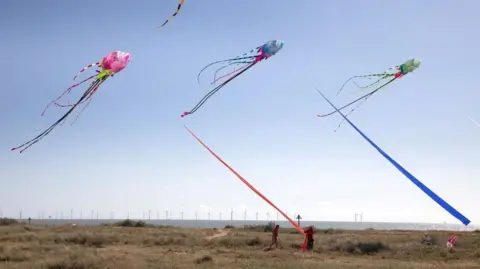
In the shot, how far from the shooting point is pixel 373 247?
→ 1405 inches

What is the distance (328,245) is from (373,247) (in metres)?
3.08

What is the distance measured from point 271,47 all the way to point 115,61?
21.9ft

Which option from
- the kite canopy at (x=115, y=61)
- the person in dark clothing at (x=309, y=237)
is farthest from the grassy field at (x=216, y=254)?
the kite canopy at (x=115, y=61)

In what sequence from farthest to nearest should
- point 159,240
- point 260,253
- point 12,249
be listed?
point 159,240, point 260,253, point 12,249

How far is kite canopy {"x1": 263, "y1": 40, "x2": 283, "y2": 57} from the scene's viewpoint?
71.3 ft

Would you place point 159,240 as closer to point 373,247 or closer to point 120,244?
point 120,244

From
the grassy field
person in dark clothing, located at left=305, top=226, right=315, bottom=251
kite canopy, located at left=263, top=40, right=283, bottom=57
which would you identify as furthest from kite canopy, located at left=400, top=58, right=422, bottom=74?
person in dark clothing, located at left=305, top=226, right=315, bottom=251

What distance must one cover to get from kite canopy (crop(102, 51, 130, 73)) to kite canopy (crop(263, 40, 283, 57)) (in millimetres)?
5982

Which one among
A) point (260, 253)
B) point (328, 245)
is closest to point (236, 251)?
point (260, 253)

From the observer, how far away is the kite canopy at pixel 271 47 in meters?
21.7

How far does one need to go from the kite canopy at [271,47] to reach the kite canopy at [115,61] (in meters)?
5.98

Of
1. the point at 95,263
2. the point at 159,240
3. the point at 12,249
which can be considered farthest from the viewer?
the point at 159,240

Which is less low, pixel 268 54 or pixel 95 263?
pixel 268 54

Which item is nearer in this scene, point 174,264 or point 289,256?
point 174,264
